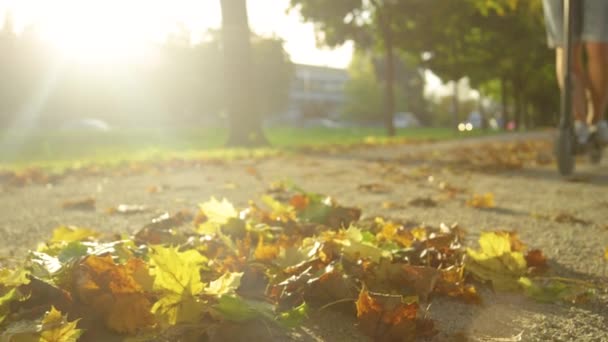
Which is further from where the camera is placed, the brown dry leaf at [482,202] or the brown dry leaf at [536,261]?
the brown dry leaf at [482,202]

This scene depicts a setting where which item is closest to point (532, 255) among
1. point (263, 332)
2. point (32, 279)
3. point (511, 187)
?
point (263, 332)

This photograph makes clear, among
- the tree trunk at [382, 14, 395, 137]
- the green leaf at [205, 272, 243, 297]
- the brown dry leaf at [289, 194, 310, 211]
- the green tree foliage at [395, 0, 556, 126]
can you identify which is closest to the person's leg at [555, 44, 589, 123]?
the brown dry leaf at [289, 194, 310, 211]

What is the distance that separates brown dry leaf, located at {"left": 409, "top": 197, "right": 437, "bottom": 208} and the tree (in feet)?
52.8

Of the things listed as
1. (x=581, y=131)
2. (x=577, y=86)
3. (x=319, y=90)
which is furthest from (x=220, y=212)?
(x=319, y=90)

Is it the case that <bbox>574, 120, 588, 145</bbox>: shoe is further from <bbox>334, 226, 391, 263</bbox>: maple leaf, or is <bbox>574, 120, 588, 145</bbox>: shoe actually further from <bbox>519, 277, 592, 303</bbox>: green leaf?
<bbox>334, 226, 391, 263</bbox>: maple leaf

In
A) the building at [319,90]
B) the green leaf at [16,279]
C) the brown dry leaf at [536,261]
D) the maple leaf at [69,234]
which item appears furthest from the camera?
the building at [319,90]

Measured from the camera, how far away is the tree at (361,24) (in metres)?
19.1

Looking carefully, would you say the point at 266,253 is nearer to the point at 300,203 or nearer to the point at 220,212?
the point at 220,212

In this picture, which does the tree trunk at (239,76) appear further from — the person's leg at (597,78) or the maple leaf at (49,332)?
the maple leaf at (49,332)

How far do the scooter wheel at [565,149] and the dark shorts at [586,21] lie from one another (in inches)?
29.0

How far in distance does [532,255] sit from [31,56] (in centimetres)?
3225

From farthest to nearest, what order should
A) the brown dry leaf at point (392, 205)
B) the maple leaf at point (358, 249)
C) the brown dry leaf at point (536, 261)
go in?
the brown dry leaf at point (392, 205) → the brown dry leaf at point (536, 261) → the maple leaf at point (358, 249)

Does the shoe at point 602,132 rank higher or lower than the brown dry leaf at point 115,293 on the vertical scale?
higher

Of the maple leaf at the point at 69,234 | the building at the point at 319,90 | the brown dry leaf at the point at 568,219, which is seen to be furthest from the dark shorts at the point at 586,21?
the building at the point at 319,90
